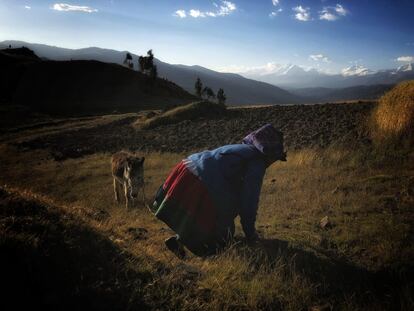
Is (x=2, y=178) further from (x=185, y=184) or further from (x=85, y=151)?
(x=185, y=184)

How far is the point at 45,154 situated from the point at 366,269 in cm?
2410

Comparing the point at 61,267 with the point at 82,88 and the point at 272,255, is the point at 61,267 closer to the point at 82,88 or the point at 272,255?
the point at 272,255

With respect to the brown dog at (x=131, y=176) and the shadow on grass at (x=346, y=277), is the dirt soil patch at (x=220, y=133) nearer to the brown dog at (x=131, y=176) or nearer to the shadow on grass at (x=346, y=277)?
the brown dog at (x=131, y=176)

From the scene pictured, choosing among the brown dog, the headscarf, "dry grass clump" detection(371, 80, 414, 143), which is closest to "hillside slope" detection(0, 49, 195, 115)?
the brown dog

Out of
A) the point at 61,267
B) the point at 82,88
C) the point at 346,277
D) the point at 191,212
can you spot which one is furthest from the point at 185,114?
the point at 82,88

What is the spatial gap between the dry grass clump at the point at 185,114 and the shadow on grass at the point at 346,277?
27.3 m

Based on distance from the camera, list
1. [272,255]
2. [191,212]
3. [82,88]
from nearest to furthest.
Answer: [191,212] → [272,255] → [82,88]

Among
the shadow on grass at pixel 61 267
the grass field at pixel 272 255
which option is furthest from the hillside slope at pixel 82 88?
the shadow on grass at pixel 61 267

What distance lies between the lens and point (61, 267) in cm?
418

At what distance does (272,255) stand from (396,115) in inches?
435

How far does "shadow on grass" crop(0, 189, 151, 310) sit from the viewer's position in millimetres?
3699

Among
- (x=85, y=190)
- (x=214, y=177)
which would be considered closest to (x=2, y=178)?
(x=85, y=190)

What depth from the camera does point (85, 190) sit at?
15.0 m

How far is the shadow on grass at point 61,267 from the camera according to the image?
370 cm
